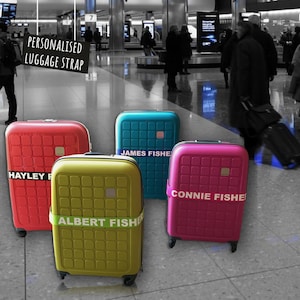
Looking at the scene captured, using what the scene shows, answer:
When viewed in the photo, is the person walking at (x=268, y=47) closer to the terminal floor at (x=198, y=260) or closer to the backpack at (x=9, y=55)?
the terminal floor at (x=198, y=260)

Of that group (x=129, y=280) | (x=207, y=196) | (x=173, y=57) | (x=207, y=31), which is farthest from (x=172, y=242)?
(x=207, y=31)

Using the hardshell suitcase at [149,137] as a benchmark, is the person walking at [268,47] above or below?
above

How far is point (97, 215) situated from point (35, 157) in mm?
906

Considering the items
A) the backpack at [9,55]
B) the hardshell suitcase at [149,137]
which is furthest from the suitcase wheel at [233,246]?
the backpack at [9,55]

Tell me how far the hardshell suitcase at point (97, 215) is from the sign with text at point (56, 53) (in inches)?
65.9

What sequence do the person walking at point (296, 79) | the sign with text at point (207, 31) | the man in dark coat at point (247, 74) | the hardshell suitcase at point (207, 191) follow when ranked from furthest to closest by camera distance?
the sign with text at point (207, 31), the person walking at point (296, 79), the man in dark coat at point (247, 74), the hardshell suitcase at point (207, 191)

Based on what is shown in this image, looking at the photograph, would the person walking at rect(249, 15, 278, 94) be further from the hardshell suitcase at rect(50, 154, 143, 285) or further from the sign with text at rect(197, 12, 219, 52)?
the sign with text at rect(197, 12, 219, 52)

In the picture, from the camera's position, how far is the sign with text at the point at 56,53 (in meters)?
4.27

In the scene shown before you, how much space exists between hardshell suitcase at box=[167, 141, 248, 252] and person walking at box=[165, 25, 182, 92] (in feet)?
30.2

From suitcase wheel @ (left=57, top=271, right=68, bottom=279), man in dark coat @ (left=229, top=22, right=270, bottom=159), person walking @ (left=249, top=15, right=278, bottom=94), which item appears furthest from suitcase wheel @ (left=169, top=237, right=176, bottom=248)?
person walking @ (left=249, top=15, right=278, bottom=94)

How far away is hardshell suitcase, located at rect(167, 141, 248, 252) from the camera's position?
3.32m

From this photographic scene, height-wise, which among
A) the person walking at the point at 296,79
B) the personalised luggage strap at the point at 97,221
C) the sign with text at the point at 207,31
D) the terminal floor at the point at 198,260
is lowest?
the terminal floor at the point at 198,260

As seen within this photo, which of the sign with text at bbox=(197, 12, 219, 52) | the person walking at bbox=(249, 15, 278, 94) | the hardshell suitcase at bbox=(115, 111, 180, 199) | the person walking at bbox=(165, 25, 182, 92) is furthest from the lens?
the sign with text at bbox=(197, 12, 219, 52)

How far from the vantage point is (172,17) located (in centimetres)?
2147
